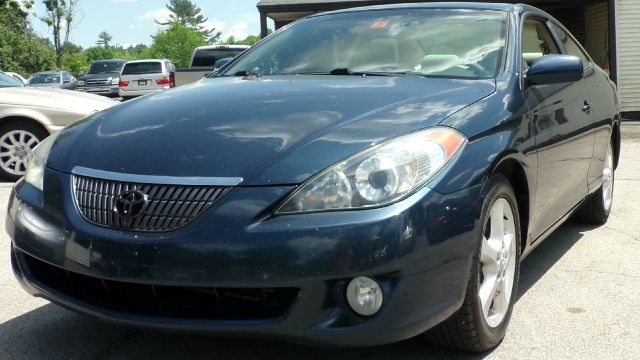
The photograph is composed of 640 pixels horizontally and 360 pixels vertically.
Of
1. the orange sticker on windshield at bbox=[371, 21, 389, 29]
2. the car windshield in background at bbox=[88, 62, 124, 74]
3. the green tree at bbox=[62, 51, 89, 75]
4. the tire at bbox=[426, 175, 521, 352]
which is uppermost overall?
the green tree at bbox=[62, 51, 89, 75]

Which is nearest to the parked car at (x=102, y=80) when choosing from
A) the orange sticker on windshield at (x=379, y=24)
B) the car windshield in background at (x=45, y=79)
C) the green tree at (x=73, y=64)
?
the car windshield in background at (x=45, y=79)

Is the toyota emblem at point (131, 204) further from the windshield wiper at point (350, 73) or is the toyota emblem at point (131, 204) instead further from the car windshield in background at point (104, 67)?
the car windshield in background at point (104, 67)

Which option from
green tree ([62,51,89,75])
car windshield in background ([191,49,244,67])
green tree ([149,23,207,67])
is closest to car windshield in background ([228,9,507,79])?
car windshield in background ([191,49,244,67])

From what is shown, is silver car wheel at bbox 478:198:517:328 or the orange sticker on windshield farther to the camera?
the orange sticker on windshield

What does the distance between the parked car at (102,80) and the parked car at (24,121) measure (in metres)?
20.9

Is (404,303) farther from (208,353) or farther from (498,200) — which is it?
(208,353)

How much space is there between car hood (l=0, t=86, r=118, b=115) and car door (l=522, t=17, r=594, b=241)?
5160 mm

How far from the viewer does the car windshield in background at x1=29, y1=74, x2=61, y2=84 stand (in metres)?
27.9

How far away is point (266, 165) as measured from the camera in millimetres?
2535

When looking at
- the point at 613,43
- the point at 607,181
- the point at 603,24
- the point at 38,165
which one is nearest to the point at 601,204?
the point at 607,181

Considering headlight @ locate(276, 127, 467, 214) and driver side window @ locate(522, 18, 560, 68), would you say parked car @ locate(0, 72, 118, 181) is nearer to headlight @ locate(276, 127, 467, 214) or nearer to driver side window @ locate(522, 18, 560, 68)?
driver side window @ locate(522, 18, 560, 68)

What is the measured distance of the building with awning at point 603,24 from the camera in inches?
624

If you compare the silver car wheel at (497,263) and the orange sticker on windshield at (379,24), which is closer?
the silver car wheel at (497,263)

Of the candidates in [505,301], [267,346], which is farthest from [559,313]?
[267,346]
